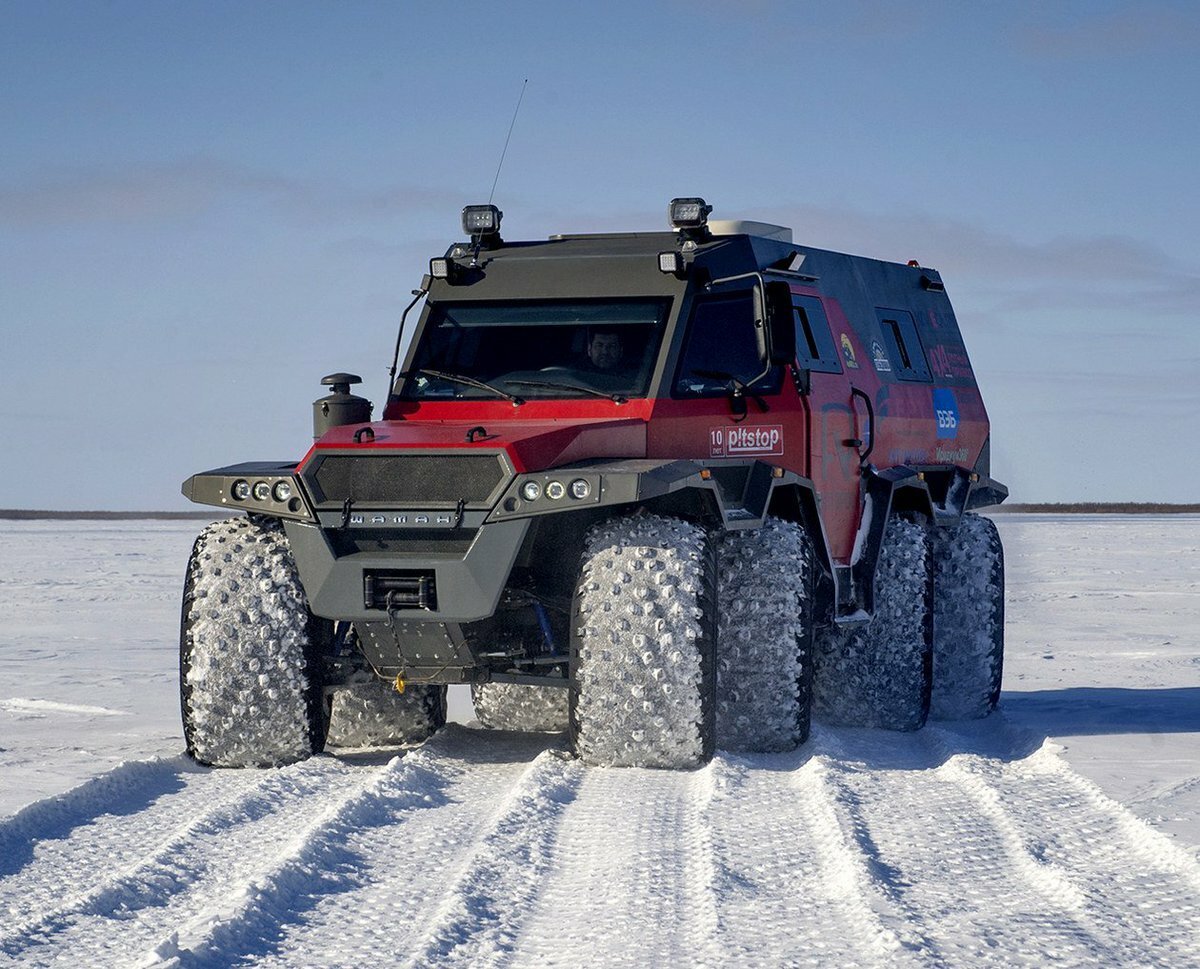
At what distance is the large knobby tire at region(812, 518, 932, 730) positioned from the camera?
32.6ft

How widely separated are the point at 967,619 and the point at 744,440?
302 centimetres

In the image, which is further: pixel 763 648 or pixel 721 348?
pixel 721 348

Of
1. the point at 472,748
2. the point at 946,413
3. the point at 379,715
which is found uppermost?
the point at 946,413

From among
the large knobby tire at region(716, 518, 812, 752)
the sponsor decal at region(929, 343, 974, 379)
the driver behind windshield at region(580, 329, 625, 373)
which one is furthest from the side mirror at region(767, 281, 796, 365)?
the sponsor decal at region(929, 343, 974, 379)

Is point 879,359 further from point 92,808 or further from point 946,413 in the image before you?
point 92,808

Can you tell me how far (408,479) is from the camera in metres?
7.48

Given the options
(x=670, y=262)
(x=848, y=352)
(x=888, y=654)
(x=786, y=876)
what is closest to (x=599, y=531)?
(x=670, y=262)

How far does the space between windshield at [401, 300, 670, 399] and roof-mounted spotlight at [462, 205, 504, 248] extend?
65cm

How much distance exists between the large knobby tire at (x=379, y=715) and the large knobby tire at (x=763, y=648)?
1.57m

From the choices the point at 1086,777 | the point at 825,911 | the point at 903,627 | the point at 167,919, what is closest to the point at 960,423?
the point at 903,627

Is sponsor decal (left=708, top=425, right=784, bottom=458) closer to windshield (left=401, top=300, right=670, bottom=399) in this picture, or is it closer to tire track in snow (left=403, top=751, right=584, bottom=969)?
windshield (left=401, top=300, right=670, bottom=399)

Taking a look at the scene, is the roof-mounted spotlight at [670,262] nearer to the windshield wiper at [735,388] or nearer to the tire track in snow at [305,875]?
the windshield wiper at [735,388]

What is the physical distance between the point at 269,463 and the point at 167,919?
12.4ft

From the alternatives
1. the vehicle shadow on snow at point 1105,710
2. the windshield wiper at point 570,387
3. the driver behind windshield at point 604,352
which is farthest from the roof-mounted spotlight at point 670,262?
the vehicle shadow on snow at point 1105,710
